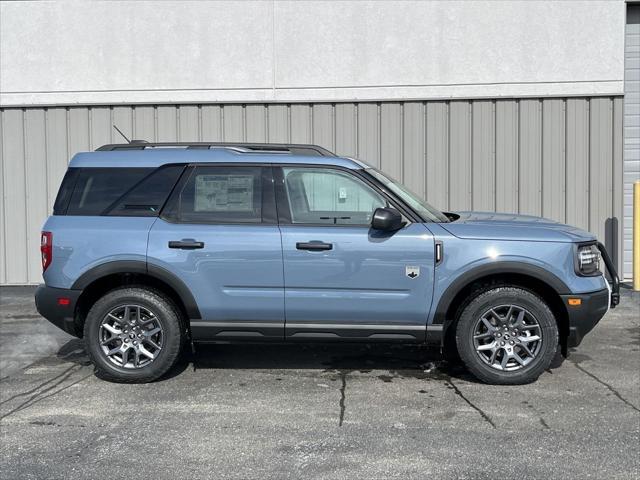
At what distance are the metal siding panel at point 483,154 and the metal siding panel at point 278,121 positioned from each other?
109 inches

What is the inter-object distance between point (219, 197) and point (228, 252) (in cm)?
49

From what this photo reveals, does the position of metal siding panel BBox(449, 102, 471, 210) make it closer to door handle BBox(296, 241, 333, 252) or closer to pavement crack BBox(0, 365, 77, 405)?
door handle BBox(296, 241, 333, 252)

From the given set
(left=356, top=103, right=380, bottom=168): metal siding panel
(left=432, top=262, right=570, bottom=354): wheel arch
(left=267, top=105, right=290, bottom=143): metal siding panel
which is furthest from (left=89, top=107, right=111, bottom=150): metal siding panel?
(left=432, top=262, right=570, bottom=354): wheel arch

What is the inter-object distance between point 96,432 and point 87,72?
25.3 ft

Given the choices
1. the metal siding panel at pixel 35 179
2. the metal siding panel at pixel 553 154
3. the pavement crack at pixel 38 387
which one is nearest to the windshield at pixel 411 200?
the pavement crack at pixel 38 387

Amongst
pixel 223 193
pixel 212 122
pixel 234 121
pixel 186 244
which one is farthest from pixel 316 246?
pixel 212 122

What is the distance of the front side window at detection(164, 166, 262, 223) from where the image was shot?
19.4ft

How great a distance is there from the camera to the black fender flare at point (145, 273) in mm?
5848

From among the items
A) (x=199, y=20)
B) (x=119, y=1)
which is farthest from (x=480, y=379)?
(x=119, y=1)

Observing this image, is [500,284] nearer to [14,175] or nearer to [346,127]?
[346,127]

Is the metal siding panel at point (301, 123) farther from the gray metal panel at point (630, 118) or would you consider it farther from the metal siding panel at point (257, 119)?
the gray metal panel at point (630, 118)

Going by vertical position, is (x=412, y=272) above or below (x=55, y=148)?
below

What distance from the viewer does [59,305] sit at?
598 cm

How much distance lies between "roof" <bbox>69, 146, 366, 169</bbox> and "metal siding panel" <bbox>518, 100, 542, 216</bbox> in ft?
17.3
